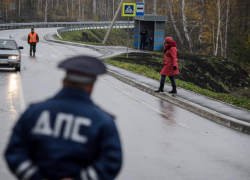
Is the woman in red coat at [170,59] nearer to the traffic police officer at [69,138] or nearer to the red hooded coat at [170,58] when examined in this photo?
the red hooded coat at [170,58]

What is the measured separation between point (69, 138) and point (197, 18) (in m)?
71.2

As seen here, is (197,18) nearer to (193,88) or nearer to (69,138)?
(193,88)

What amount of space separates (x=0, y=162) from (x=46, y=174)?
5.22 metres

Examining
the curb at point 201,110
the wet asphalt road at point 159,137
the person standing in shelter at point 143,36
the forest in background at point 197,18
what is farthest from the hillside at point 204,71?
the forest in background at point 197,18

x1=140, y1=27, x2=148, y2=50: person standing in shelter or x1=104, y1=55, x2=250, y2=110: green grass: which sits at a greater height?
x1=140, y1=27, x2=148, y2=50: person standing in shelter

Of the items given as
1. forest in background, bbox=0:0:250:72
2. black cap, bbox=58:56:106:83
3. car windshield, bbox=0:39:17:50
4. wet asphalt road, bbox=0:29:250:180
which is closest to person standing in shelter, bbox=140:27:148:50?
forest in background, bbox=0:0:250:72

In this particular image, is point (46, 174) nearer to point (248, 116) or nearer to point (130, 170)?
point (130, 170)

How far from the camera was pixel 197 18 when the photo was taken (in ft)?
241

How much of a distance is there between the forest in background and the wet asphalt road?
36.3m

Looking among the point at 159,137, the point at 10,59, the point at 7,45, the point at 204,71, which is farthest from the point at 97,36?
the point at 159,137

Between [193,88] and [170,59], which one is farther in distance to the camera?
[193,88]

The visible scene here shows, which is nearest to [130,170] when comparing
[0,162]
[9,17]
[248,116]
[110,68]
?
[0,162]

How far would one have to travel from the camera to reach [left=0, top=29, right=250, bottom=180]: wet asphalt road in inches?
329

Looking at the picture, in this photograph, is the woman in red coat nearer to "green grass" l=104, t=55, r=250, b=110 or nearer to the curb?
the curb
